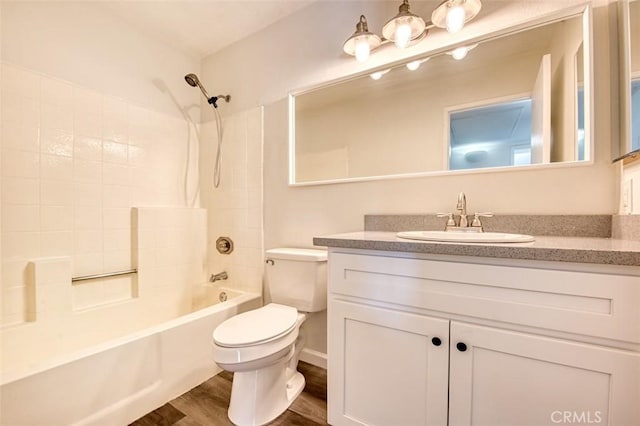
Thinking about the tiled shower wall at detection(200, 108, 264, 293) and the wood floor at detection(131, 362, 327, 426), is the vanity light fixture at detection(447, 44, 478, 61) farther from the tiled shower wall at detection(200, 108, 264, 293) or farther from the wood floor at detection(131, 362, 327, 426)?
the wood floor at detection(131, 362, 327, 426)

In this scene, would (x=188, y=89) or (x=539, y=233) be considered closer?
(x=539, y=233)

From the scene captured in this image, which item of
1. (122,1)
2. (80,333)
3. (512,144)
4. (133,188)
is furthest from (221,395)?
(122,1)

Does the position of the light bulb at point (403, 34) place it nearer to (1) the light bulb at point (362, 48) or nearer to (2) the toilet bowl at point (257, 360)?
(1) the light bulb at point (362, 48)

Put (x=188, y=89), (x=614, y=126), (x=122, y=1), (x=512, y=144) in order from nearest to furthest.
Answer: (x=614, y=126), (x=512, y=144), (x=122, y=1), (x=188, y=89)

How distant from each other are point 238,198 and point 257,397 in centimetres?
136

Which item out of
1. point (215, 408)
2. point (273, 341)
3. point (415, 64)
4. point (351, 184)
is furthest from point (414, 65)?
point (215, 408)

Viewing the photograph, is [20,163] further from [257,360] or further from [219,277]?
[257,360]

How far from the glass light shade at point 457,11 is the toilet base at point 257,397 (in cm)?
179

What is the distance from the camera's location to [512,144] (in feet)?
4.15

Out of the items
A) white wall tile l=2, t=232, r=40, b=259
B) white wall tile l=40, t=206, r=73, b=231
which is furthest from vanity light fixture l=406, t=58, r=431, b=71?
white wall tile l=2, t=232, r=40, b=259

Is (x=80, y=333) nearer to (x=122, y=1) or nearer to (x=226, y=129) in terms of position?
(x=226, y=129)

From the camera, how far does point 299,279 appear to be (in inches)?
61.9

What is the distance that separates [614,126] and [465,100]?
575mm

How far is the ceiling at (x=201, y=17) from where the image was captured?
70.1 inches
